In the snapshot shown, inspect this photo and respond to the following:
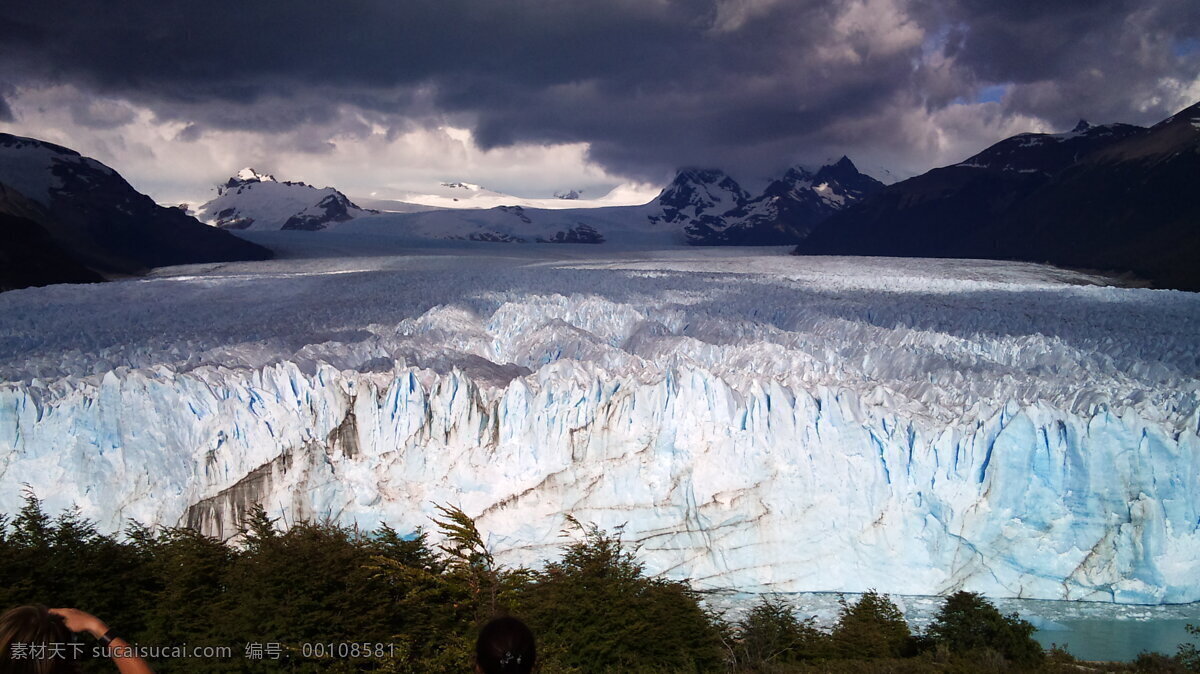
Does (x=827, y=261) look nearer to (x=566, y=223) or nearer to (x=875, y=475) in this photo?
(x=875, y=475)

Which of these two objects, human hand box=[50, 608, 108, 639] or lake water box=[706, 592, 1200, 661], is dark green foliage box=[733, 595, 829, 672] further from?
human hand box=[50, 608, 108, 639]

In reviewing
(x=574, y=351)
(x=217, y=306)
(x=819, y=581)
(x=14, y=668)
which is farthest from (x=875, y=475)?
(x=217, y=306)

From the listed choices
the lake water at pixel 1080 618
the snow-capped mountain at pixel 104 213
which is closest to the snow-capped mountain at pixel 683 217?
the snow-capped mountain at pixel 104 213

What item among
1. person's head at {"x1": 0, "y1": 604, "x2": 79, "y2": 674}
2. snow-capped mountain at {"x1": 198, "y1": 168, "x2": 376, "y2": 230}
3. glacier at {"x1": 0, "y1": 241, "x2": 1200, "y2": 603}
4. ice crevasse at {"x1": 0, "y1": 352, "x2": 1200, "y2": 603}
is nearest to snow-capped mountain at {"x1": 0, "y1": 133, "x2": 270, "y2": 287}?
snow-capped mountain at {"x1": 198, "y1": 168, "x2": 376, "y2": 230}

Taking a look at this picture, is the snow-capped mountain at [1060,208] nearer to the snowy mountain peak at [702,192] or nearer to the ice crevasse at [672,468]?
the ice crevasse at [672,468]

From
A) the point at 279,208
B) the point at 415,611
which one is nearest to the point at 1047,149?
the point at 415,611

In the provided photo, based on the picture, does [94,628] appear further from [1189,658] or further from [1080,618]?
[1080,618]
